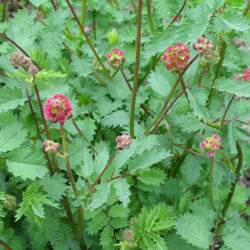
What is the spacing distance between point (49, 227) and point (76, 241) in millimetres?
179

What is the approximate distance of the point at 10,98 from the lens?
158cm

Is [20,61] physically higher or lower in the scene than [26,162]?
higher

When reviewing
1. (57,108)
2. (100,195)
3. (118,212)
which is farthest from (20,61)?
(118,212)

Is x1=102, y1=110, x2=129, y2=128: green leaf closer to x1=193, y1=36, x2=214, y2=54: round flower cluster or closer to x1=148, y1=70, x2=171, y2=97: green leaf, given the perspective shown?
x1=148, y1=70, x2=171, y2=97: green leaf

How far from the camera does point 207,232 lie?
1.91 metres

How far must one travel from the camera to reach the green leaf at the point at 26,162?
1.52 m

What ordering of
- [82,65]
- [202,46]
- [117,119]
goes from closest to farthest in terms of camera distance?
[202,46], [117,119], [82,65]

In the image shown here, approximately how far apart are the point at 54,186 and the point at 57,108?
576mm

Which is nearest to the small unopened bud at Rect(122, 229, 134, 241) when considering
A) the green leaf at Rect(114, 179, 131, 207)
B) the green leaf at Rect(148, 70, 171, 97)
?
the green leaf at Rect(114, 179, 131, 207)

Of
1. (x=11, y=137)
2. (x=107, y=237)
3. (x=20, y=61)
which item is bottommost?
(x=107, y=237)

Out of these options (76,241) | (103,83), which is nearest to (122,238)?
(76,241)

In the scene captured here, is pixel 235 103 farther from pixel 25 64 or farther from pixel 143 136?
pixel 25 64

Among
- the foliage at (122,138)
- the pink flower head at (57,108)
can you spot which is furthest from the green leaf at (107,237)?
the pink flower head at (57,108)

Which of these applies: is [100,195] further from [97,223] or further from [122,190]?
[97,223]
